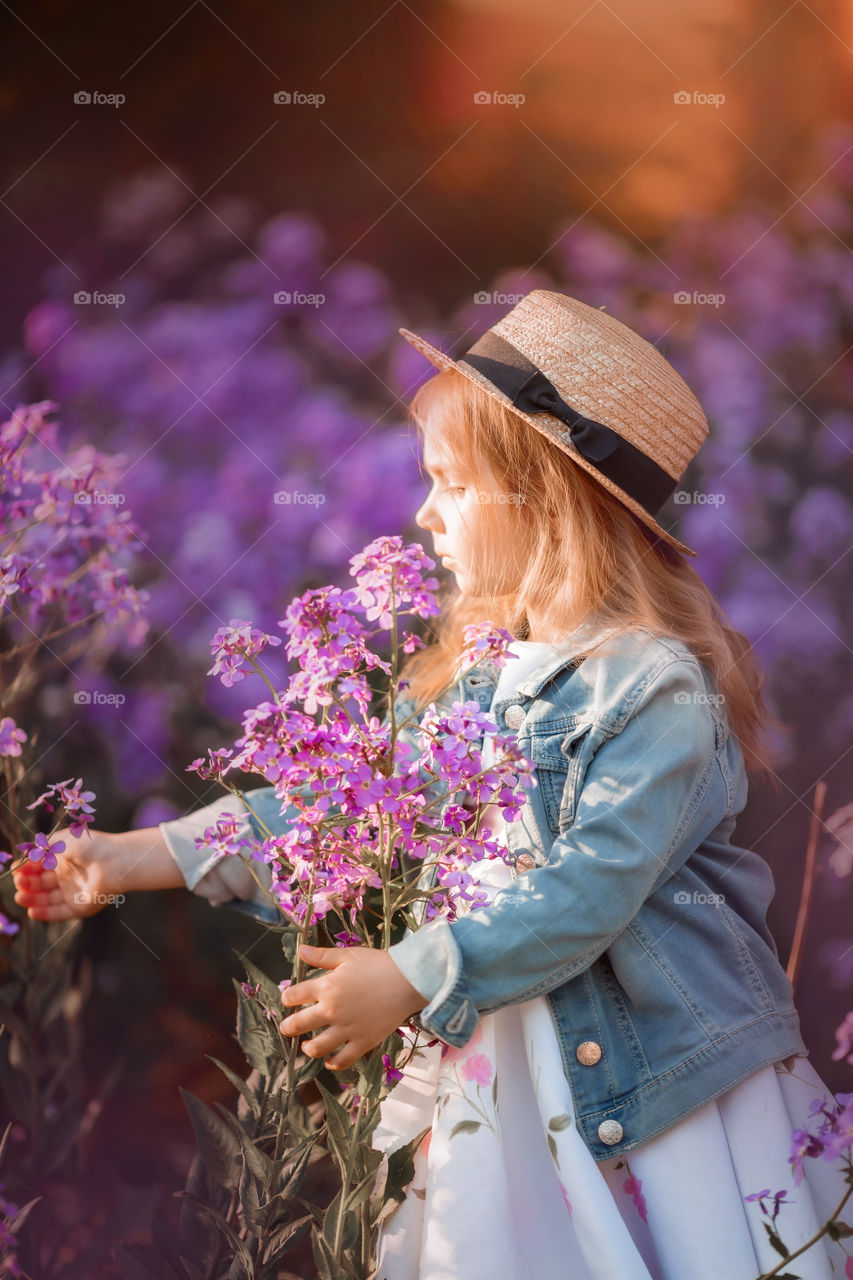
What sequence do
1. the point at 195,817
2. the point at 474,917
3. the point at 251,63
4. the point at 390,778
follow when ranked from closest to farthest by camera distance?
the point at 390,778 → the point at 474,917 → the point at 195,817 → the point at 251,63

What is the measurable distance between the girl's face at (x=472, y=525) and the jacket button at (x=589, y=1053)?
625 mm

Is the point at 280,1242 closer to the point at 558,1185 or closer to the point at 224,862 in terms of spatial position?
the point at 558,1185

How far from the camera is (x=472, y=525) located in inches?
59.6

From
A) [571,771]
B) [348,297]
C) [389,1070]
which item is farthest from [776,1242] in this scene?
[348,297]

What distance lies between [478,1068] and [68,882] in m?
0.71

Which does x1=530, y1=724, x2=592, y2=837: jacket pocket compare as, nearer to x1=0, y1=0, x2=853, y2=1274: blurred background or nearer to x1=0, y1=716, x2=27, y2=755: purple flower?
x1=0, y1=0, x2=853, y2=1274: blurred background

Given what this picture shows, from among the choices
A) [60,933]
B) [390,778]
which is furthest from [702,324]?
[60,933]

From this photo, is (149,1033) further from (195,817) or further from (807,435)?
(807,435)

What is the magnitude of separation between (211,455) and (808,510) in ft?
3.31

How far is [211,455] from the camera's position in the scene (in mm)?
1773

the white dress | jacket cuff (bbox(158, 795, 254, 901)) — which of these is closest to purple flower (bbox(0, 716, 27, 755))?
jacket cuff (bbox(158, 795, 254, 901))

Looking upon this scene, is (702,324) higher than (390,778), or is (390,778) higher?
(702,324)

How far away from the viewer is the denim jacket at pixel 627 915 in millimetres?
1269

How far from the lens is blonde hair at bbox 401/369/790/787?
4.90 feet
